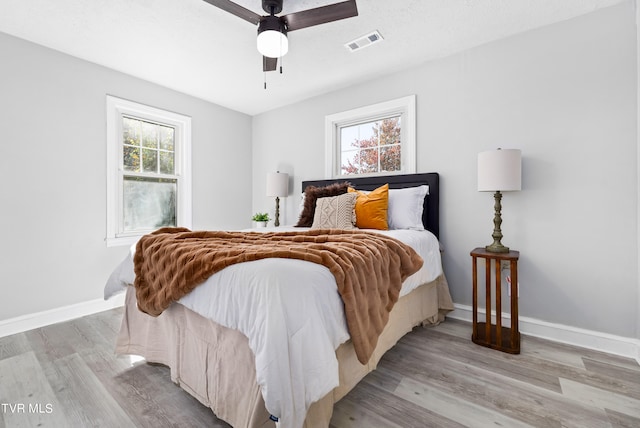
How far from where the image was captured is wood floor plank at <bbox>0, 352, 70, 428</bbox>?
56.3 inches

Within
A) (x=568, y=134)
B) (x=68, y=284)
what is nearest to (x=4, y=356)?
(x=68, y=284)

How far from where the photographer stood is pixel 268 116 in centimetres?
443

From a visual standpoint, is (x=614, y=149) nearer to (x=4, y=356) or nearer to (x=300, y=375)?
(x=300, y=375)

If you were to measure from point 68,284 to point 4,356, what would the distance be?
86cm

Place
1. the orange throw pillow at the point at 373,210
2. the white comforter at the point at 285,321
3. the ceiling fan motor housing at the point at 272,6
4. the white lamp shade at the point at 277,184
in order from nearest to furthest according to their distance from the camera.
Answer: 1. the white comforter at the point at 285,321
2. the ceiling fan motor housing at the point at 272,6
3. the orange throw pillow at the point at 373,210
4. the white lamp shade at the point at 277,184

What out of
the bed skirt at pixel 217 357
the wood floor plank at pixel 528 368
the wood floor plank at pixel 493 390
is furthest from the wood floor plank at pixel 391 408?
the wood floor plank at pixel 528 368

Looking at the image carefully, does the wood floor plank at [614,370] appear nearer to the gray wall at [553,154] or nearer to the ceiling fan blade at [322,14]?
the gray wall at [553,154]

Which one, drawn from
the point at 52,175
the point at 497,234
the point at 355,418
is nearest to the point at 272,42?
the point at 497,234

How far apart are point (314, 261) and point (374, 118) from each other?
257cm

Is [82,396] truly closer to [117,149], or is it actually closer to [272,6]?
[117,149]

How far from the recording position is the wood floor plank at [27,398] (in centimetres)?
143

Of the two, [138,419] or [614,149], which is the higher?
[614,149]

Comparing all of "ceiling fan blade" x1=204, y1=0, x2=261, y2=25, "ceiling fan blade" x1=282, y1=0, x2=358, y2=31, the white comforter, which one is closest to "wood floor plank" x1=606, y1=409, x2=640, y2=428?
the white comforter

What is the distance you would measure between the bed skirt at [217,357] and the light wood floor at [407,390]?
5.5 inches
